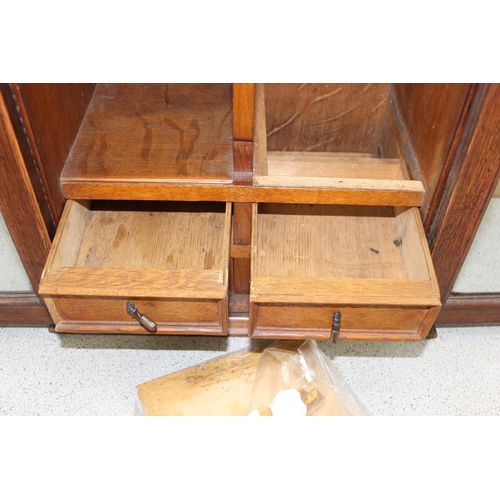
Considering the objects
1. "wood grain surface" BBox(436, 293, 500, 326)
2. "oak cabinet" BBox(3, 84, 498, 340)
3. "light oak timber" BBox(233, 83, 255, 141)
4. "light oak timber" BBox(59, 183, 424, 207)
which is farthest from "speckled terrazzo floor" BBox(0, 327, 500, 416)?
"light oak timber" BBox(233, 83, 255, 141)

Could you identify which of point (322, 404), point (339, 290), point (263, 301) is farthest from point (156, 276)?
point (322, 404)

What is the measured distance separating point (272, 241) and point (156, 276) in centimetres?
28

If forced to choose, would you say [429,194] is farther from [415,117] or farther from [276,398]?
[276,398]

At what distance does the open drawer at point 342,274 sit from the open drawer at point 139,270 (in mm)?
77

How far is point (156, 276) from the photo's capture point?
76 centimetres

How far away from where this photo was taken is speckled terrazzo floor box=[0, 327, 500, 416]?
1.06 m

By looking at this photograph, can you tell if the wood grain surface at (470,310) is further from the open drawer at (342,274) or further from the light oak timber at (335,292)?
the light oak timber at (335,292)

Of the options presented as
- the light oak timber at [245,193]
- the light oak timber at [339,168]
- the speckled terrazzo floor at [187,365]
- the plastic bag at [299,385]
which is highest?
the light oak timber at [245,193]

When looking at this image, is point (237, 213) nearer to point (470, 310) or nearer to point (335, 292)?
point (335, 292)

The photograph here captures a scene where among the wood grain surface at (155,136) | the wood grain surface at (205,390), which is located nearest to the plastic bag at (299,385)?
the wood grain surface at (205,390)

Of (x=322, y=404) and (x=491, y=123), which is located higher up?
(x=491, y=123)

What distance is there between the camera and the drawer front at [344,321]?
0.78 m

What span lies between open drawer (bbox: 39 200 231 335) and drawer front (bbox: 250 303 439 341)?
66 mm

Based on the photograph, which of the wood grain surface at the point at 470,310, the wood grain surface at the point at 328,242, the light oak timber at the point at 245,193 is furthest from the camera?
the wood grain surface at the point at 470,310
